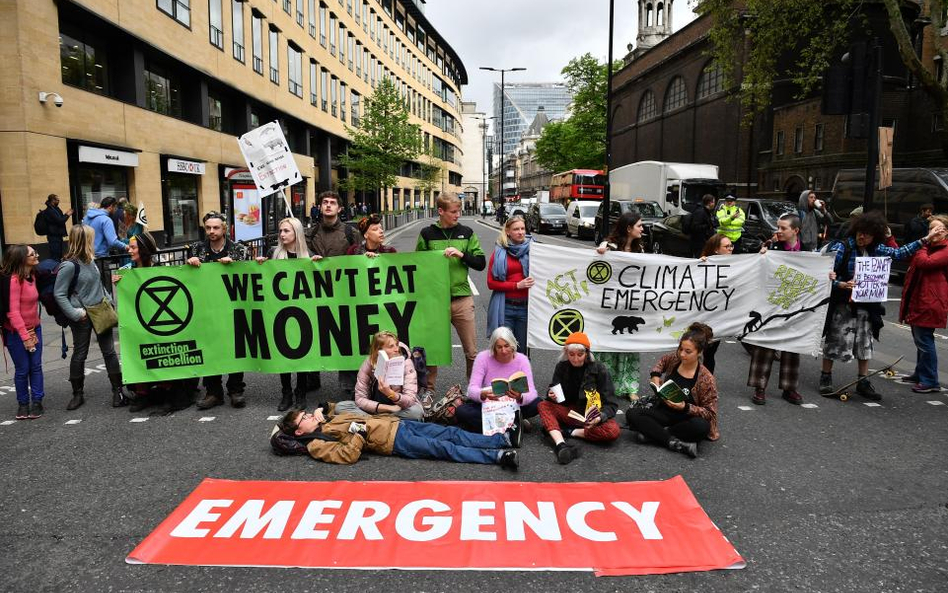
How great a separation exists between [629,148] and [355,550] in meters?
62.8

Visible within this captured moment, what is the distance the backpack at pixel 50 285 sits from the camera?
648 cm

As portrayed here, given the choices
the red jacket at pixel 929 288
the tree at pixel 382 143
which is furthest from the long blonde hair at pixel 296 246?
the tree at pixel 382 143

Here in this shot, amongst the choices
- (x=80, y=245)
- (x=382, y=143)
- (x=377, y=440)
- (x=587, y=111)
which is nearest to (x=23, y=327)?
(x=80, y=245)

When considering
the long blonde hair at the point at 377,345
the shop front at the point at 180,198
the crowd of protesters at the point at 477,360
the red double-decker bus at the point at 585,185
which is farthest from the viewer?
the red double-decker bus at the point at 585,185

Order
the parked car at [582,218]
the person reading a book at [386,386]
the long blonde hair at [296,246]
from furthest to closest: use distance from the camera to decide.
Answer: the parked car at [582,218]
the long blonde hair at [296,246]
the person reading a book at [386,386]

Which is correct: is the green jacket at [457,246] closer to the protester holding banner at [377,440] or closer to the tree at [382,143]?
the protester holding banner at [377,440]

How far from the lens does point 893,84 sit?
36125mm

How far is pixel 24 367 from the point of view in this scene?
641cm

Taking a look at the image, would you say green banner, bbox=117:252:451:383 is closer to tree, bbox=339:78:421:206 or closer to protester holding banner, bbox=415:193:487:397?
protester holding banner, bbox=415:193:487:397

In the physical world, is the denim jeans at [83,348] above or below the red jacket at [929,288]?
below

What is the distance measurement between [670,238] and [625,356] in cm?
1371

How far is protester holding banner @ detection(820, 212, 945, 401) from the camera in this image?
23.1 ft

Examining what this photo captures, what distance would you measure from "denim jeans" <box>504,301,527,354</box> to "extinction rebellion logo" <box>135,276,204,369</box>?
3069 millimetres

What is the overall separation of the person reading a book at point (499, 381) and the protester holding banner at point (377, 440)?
0.31 meters
